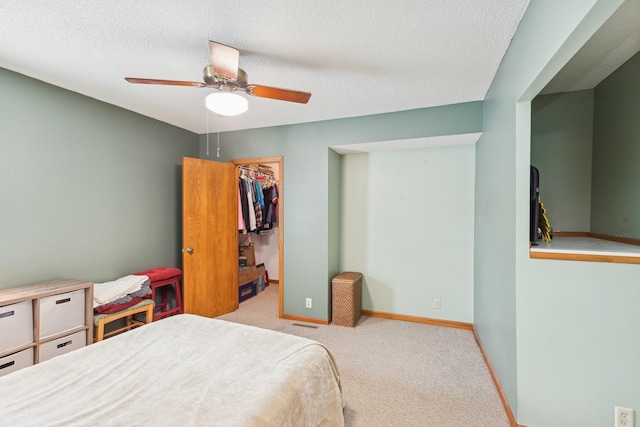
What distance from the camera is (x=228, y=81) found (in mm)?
1890

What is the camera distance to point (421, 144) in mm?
3146

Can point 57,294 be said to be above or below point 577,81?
below

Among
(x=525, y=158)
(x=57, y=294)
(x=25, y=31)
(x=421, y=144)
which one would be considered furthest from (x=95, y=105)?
(x=525, y=158)

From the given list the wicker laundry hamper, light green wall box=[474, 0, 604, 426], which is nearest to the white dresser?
the wicker laundry hamper

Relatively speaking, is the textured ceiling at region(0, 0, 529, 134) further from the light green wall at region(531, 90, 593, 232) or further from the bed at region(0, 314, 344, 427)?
the bed at region(0, 314, 344, 427)

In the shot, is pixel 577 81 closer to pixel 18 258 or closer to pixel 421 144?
pixel 421 144

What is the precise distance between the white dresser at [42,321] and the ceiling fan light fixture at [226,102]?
6.15ft

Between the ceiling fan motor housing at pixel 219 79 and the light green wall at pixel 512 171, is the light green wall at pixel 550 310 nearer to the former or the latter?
the light green wall at pixel 512 171

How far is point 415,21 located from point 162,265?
364 cm

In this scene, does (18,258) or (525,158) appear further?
(18,258)

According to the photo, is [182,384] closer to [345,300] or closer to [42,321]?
[42,321]

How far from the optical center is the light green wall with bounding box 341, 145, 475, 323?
10.4ft

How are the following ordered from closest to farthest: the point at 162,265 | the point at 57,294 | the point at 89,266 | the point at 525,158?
the point at 525,158 < the point at 57,294 < the point at 89,266 < the point at 162,265

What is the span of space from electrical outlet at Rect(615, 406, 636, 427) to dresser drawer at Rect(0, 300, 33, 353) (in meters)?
3.75
